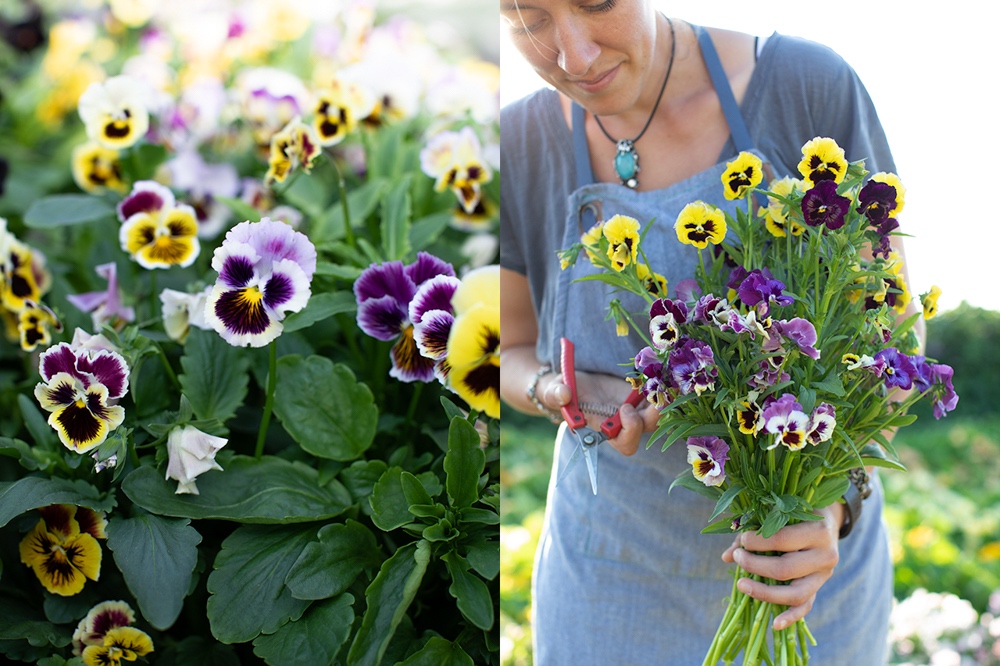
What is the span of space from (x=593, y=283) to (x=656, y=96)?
21 centimetres

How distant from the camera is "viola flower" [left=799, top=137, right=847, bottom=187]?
75 cm

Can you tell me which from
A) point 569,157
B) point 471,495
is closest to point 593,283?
point 569,157

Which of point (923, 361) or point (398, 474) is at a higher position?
point (923, 361)

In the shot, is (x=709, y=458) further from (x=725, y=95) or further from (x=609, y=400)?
(x=725, y=95)

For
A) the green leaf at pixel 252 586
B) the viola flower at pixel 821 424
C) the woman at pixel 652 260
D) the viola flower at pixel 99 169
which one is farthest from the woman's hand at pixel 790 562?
the viola flower at pixel 99 169

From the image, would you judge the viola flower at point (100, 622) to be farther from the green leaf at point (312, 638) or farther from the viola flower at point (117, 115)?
the viola flower at point (117, 115)

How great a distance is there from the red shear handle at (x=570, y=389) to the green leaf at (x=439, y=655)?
0.24m

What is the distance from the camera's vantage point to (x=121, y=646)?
0.93m

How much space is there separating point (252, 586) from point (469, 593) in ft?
0.73

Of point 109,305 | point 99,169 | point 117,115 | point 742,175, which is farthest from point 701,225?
point 99,169

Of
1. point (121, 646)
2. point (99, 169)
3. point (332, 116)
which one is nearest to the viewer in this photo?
point (121, 646)

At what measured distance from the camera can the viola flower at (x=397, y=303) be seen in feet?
3.19

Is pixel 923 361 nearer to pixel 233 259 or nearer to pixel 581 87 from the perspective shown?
pixel 581 87

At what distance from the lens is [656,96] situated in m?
0.92
